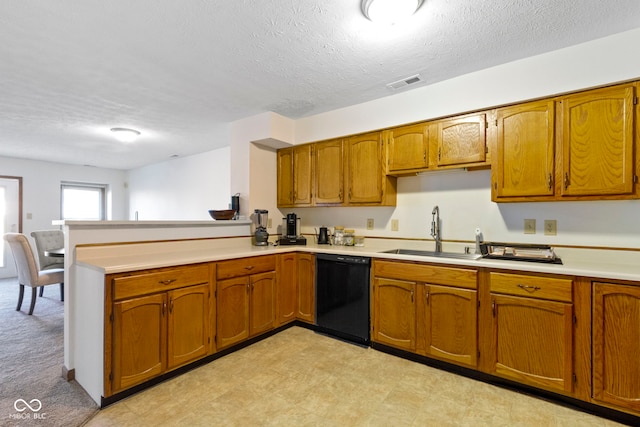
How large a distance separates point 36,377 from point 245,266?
1.67m

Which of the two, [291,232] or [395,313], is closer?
[395,313]

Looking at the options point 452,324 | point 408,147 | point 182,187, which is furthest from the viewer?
point 182,187

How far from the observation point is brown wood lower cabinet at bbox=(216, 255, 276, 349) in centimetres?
257

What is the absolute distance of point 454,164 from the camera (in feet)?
8.55

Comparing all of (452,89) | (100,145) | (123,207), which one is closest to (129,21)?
(452,89)

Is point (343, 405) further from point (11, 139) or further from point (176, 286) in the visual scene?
point (11, 139)

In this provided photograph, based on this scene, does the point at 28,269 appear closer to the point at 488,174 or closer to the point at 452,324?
the point at 452,324

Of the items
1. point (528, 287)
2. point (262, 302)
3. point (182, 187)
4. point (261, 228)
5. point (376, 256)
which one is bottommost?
point (262, 302)

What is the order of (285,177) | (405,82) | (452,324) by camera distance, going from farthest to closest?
(285,177) → (405,82) → (452,324)

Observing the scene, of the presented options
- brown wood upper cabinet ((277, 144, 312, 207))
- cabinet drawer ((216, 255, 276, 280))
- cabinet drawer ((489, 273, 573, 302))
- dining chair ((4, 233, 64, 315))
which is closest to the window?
dining chair ((4, 233, 64, 315))

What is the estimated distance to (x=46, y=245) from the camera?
4219 mm

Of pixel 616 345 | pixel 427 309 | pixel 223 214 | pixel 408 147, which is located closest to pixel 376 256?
pixel 427 309

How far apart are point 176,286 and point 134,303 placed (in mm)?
290

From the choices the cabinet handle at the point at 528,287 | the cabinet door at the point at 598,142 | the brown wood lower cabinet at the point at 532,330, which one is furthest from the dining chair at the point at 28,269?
the cabinet door at the point at 598,142
